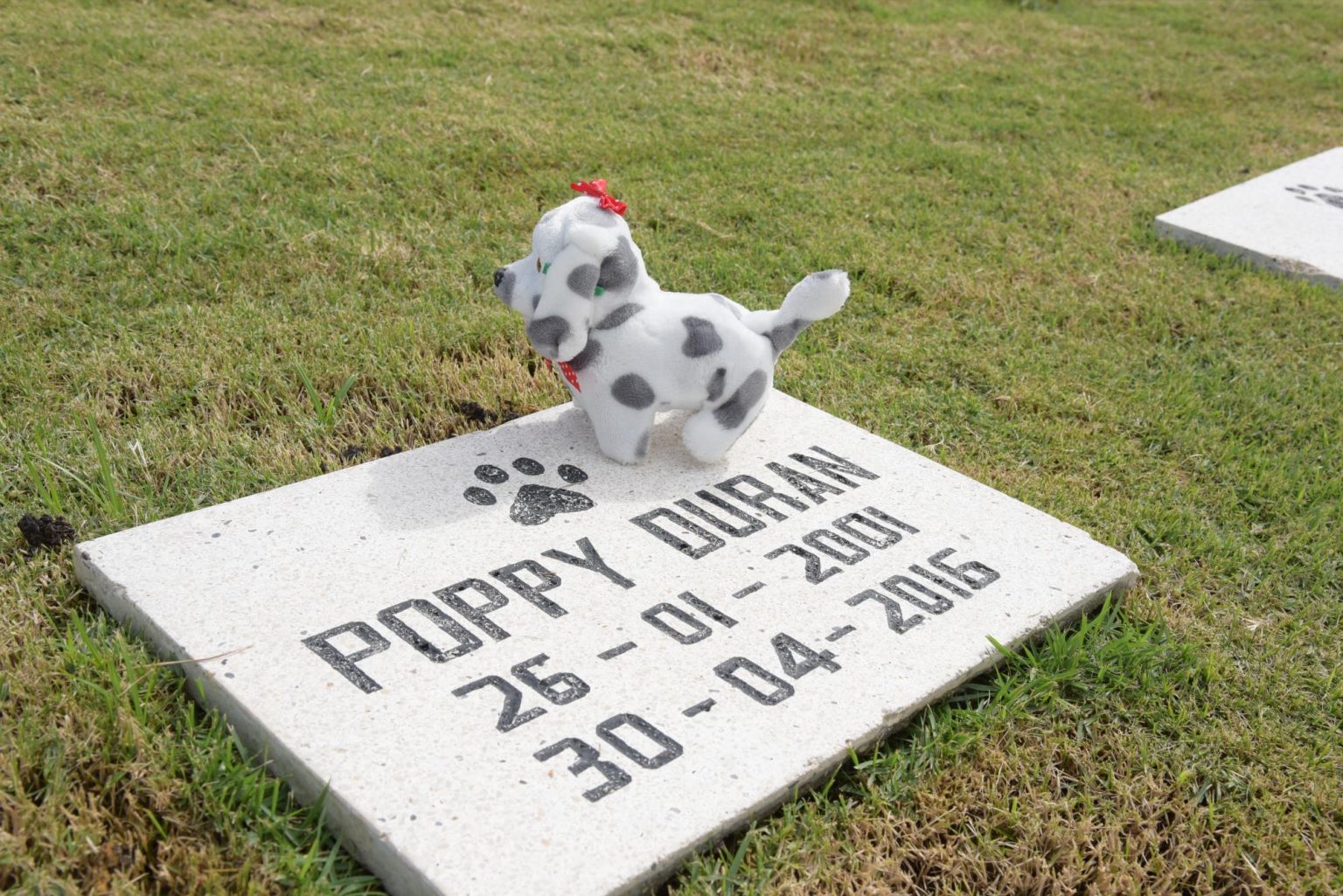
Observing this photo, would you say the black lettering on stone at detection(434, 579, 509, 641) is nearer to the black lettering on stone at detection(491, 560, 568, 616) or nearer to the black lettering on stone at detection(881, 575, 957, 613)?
the black lettering on stone at detection(491, 560, 568, 616)

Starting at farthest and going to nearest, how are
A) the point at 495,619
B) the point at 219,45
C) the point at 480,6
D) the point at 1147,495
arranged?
1. the point at 480,6
2. the point at 219,45
3. the point at 1147,495
4. the point at 495,619

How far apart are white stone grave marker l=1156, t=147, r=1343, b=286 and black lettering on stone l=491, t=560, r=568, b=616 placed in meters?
3.27

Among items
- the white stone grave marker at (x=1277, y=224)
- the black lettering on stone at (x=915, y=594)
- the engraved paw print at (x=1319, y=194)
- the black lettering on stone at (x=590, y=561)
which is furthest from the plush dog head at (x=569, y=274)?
the engraved paw print at (x=1319, y=194)

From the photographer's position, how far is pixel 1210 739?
2.27 m

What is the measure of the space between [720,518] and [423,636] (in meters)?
0.73

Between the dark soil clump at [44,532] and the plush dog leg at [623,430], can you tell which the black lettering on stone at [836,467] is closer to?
the plush dog leg at [623,430]

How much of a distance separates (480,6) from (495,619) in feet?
16.4

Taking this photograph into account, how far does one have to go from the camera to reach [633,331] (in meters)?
2.61

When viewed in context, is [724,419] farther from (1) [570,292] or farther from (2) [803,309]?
(1) [570,292]

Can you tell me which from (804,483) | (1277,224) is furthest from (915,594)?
(1277,224)

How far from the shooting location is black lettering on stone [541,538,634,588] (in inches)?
94.0

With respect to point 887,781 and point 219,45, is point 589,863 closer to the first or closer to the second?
point 887,781

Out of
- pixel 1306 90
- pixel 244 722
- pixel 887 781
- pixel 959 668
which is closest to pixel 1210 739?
pixel 959 668

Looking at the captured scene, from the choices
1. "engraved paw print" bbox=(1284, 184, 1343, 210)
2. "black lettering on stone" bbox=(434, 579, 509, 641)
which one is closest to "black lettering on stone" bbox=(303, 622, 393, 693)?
"black lettering on stone" bbox=(434, 579, 509, 641)
